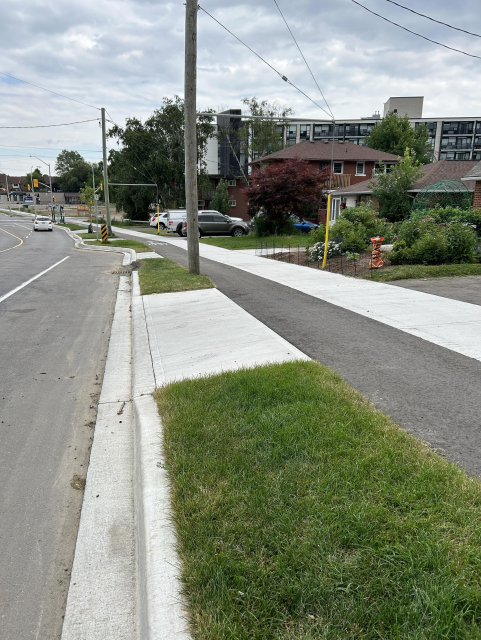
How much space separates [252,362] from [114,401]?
1.71m

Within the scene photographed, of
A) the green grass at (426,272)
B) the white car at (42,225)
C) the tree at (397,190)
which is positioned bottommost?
the green grass at (426,272)

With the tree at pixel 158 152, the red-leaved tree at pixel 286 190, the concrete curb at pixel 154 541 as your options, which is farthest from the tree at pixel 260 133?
the concrete curb at pixel 154 541

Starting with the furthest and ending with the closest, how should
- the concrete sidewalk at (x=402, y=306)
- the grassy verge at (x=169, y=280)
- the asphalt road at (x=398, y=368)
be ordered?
the grassy verge at (x=169, y=280) < the concrete sidewalk at (x=402, y=306) < the asphalt road at (x=398, y=368)

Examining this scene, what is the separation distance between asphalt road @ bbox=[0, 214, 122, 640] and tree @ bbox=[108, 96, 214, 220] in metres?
46.2

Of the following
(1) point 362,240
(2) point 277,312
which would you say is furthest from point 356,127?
(2) point 277,312

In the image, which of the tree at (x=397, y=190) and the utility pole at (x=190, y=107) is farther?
the tree at (x=397, y=190)

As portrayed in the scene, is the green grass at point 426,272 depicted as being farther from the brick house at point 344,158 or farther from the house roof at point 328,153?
the house roof at point 328,153

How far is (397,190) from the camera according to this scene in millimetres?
25031

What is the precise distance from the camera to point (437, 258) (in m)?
14.2

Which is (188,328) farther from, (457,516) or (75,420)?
(457,516)

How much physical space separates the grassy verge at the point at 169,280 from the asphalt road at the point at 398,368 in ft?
7.46

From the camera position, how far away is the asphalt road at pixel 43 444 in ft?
8.82

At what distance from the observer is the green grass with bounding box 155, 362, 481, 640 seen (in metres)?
2.16

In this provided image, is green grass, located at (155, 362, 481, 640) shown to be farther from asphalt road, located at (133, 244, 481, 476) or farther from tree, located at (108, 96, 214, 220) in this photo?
tree, located at (108, 96, 214, 220)
